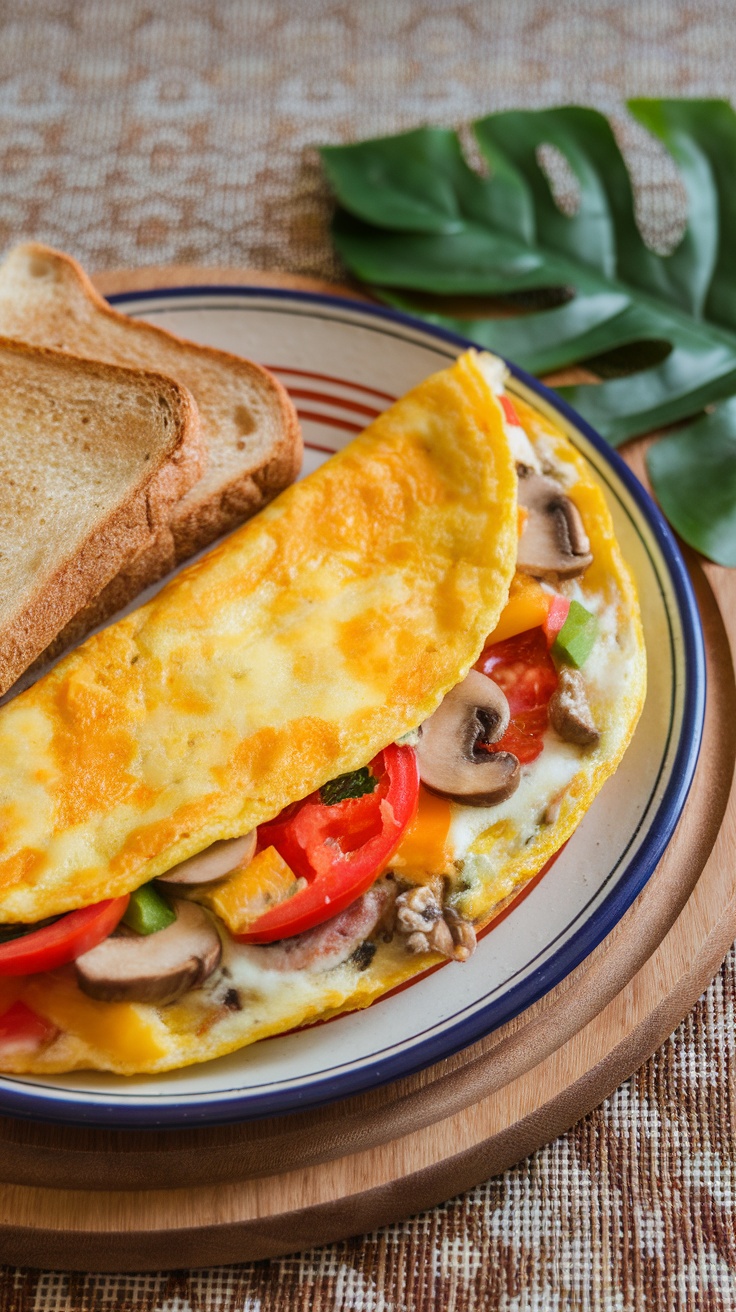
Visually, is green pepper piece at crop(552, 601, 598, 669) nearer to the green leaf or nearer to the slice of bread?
the green leaf

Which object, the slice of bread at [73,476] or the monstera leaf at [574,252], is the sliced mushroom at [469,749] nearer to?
the slice of bread at [73,476]

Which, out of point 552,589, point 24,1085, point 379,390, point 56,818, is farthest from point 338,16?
point 24,1085

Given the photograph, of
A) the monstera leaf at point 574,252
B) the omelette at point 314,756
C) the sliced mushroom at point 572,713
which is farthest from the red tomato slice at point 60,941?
the monstera leaf at point 574,252

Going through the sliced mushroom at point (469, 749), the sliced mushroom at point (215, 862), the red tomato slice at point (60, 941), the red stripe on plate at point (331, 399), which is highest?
the red stripe on plate at point (331, 399)

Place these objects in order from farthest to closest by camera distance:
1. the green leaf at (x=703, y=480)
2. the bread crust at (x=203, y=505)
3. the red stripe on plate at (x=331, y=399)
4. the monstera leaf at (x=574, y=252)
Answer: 1. the monstera leaf at (x=574, y=252)
2. the red stripe on plate at (x=331, y=399)
3. the green leaf at (x=703, y=480)
4. the bread crust at (x=203, y=505)

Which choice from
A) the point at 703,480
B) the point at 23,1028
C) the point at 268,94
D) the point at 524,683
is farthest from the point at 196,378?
the point at 268,94

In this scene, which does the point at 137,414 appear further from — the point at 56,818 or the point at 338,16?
the point at 338,16

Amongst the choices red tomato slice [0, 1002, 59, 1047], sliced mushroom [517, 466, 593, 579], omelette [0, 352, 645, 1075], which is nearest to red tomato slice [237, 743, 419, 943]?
omelette [0, 352, 645, 1075]
